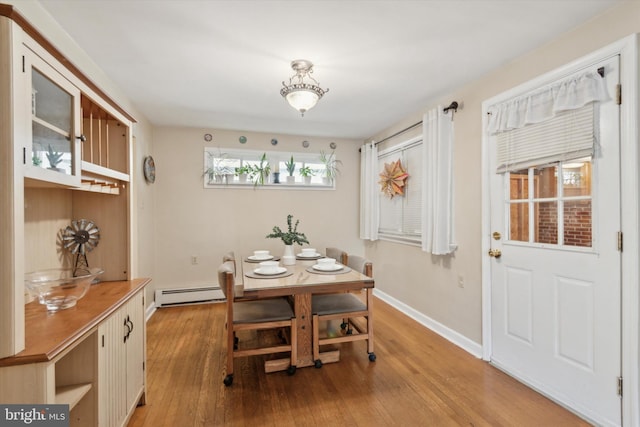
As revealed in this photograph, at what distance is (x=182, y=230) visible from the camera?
4129 mm

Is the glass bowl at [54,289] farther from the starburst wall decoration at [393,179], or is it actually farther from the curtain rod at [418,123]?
the starburst wall decoration at [393,179]

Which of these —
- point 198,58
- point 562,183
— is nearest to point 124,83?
point 198,58

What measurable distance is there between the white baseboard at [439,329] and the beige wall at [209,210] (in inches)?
55.3

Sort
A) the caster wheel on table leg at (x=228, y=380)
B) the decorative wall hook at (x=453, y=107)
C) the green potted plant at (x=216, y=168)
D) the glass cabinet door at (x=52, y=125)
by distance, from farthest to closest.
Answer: the green potted plant at (x=216, y=168) < the decorative wall hook at (x=453, y=107) < the caster wheel on table leg at (x=228, y=380) < the glass cabinet door at (x=52, y=125)

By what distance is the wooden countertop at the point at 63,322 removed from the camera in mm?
1015

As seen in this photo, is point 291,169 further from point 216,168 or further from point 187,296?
point 187,296

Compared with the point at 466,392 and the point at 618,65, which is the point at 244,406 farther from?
the point at 618,65

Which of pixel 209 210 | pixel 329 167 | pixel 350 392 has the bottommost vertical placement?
pixel 350 392

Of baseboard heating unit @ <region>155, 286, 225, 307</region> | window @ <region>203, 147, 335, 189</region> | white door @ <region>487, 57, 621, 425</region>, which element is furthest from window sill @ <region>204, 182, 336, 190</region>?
white door @ <region>487, 57, 621, 425</region>

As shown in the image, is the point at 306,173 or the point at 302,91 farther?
the point at 306,173

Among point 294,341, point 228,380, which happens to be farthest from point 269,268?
point 228,380

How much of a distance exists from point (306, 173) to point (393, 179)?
52.2 inches

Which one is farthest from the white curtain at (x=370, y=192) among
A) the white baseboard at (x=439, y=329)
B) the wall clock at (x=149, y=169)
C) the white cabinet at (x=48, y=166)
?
the white cabinet at (x=48, y=166)

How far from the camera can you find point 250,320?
2.28 meters
